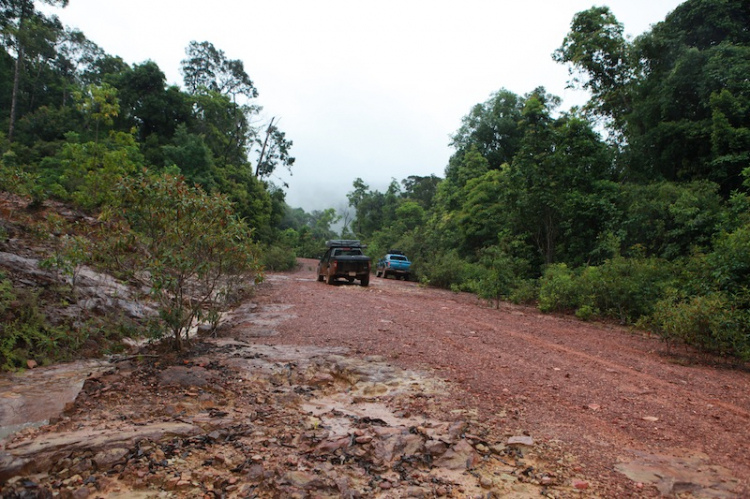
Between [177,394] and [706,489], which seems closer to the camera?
[706,489]

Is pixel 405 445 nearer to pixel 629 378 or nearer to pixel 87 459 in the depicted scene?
pixel 87 459

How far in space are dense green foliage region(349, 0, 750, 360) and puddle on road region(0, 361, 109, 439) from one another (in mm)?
8923

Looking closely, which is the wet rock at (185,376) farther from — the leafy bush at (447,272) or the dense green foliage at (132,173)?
the leafy bush at (447,272)

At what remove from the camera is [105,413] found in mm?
3621

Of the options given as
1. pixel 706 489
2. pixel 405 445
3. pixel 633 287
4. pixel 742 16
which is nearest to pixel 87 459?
pixel 405 445

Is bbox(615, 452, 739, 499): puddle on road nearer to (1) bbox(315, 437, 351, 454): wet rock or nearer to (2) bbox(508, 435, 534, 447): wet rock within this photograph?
(2) bbox(508, 435, 534, 447): wet rock

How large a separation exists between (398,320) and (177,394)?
5.38 m

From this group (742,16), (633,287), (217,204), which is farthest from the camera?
(742,16)

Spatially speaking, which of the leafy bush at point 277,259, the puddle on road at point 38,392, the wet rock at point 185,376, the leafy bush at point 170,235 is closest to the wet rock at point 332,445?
the wet rock at point 185,376

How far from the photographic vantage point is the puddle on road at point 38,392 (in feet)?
12.3

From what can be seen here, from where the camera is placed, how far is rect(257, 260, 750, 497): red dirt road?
306cm

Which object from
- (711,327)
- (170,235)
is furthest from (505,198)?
(170,235)

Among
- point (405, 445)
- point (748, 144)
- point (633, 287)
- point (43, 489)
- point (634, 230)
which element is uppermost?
point (748, 144)

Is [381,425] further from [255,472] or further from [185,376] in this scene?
[185,376]
